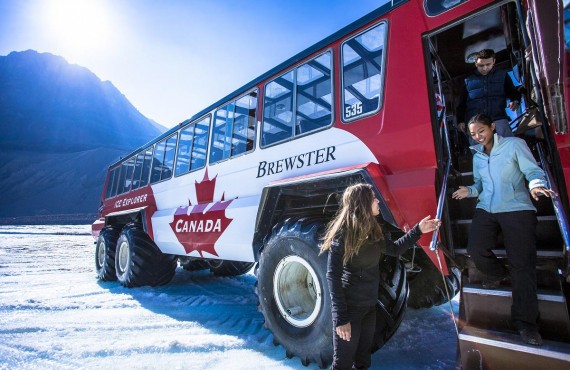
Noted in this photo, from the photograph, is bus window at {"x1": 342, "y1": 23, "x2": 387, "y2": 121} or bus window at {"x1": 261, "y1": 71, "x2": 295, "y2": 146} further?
bus window at {"x1": 261, "y1": 71, "x2": 295, "y2": 146}

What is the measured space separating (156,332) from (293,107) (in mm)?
2921

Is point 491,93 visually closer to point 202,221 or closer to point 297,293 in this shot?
point 297,293

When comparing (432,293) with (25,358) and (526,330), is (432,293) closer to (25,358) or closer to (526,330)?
(526,330)

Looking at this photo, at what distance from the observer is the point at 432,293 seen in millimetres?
3764

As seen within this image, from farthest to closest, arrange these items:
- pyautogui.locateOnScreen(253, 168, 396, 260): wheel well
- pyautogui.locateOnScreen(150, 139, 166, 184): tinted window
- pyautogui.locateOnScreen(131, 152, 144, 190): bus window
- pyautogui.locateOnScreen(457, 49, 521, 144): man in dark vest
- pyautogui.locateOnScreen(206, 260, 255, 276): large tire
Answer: pyautogui.locateOnScreen(131, 152, 144, 190): bus window
pyautogui.locateOnScreen(206, 260, 255, 276): large tire
pyautogui.locateOnScreen(150, 139, 166, 184): tinted window
pyautogui.locateOnScreen(457, 49, 521, 144): man in dark vest
pyautogui.locateOnScreen(253, 168, 396, 260): wheel well

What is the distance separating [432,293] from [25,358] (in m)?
A: 4.13

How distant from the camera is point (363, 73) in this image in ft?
9.33

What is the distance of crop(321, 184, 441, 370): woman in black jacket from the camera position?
1.99 meters

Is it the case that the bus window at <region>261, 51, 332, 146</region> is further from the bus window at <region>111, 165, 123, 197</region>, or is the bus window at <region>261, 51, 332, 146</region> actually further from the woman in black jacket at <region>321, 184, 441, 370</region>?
the bus window at <region>111, 165, 123, 197</region>

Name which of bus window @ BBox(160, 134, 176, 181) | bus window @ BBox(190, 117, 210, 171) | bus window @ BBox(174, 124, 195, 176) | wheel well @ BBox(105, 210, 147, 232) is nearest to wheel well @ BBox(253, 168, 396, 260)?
bus window @ BBox(190, 117, 210, 171)

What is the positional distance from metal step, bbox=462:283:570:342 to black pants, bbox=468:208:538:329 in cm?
10

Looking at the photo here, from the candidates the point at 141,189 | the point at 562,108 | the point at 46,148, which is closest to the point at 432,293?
the point at 562,108

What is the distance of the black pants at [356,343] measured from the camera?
78.8 inches

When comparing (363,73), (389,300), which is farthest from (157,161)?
(389,300)
